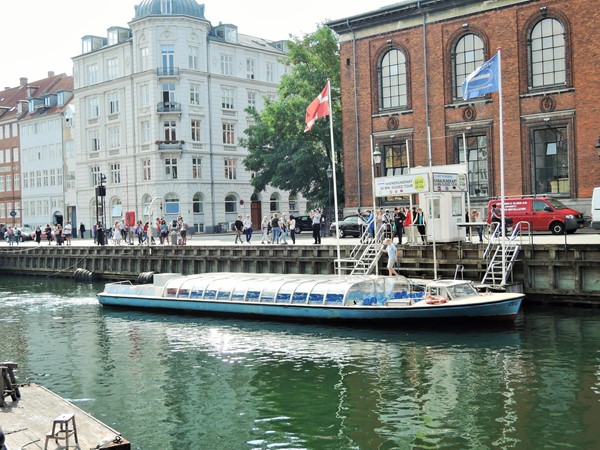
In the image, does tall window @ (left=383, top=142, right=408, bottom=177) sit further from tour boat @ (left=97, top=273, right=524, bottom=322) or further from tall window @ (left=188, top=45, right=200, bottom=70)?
tall window @ (left=188, top=45, right=200, bottom=70)

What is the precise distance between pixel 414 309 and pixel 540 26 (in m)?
24.7

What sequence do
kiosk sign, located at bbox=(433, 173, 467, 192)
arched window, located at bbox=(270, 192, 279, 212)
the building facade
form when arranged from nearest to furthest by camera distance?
kiosk sign, located at bbox=(433, 173, 467, 192), the building facade, arched window, located at bbox=(270, 192, 279, 212)

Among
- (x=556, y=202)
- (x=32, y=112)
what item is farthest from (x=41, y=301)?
(x=32, y=112)

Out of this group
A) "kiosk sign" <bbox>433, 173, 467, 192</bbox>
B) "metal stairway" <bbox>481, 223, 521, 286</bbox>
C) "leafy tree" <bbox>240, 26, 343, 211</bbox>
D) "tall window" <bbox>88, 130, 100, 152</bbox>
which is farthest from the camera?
"tall window" <bbox>88, 130, 100, 152</bbox>

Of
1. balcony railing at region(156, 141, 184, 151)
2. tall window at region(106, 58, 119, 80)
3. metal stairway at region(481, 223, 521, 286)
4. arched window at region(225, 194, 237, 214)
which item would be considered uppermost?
tall window at region(106, 58, 119, 80)

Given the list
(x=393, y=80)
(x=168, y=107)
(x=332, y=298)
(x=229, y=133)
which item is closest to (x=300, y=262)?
(x=332, y=298)

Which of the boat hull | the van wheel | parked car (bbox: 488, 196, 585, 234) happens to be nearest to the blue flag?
the boat hull

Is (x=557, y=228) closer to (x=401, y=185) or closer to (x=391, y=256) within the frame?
(x=401, y=185)

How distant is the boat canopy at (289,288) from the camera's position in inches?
1098

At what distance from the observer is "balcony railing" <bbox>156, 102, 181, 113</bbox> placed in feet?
249

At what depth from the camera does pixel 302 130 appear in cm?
6094

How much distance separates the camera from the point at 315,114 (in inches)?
1282

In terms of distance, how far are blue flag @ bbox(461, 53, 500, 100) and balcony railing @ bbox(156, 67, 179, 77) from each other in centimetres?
4981

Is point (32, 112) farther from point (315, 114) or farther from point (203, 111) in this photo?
point (315, 114)
